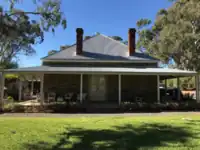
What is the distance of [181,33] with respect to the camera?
2859 centimetres

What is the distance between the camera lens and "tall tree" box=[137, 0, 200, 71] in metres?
27.6

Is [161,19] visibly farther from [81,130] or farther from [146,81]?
[81,130]

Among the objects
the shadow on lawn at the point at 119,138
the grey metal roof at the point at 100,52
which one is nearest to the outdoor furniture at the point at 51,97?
the grey metal roof at the point at 100,52

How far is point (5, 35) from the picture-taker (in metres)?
9.58

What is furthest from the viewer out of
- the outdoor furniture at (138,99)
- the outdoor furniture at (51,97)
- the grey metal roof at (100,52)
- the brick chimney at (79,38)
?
the brick chimney at (79,38)

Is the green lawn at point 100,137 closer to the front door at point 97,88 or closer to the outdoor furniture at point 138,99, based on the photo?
the outdoor furniture at point 138,99

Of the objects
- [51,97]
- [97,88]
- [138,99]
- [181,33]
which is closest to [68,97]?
[51,97]

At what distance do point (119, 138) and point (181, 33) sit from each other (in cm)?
2461

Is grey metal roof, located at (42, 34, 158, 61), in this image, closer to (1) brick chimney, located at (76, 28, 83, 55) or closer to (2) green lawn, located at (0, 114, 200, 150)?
(1) brick chimney, located at (76, 28, 83, 55)

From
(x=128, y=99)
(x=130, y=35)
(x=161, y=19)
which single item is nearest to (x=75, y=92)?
(x=128, y=99)

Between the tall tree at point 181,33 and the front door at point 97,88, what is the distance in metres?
15.3

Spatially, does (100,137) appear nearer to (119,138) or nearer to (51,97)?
(119,138)

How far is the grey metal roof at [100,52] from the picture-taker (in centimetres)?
1828

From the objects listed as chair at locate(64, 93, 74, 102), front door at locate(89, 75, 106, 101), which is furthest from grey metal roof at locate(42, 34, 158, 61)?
chair at locate(64, 93, 74, 102)
